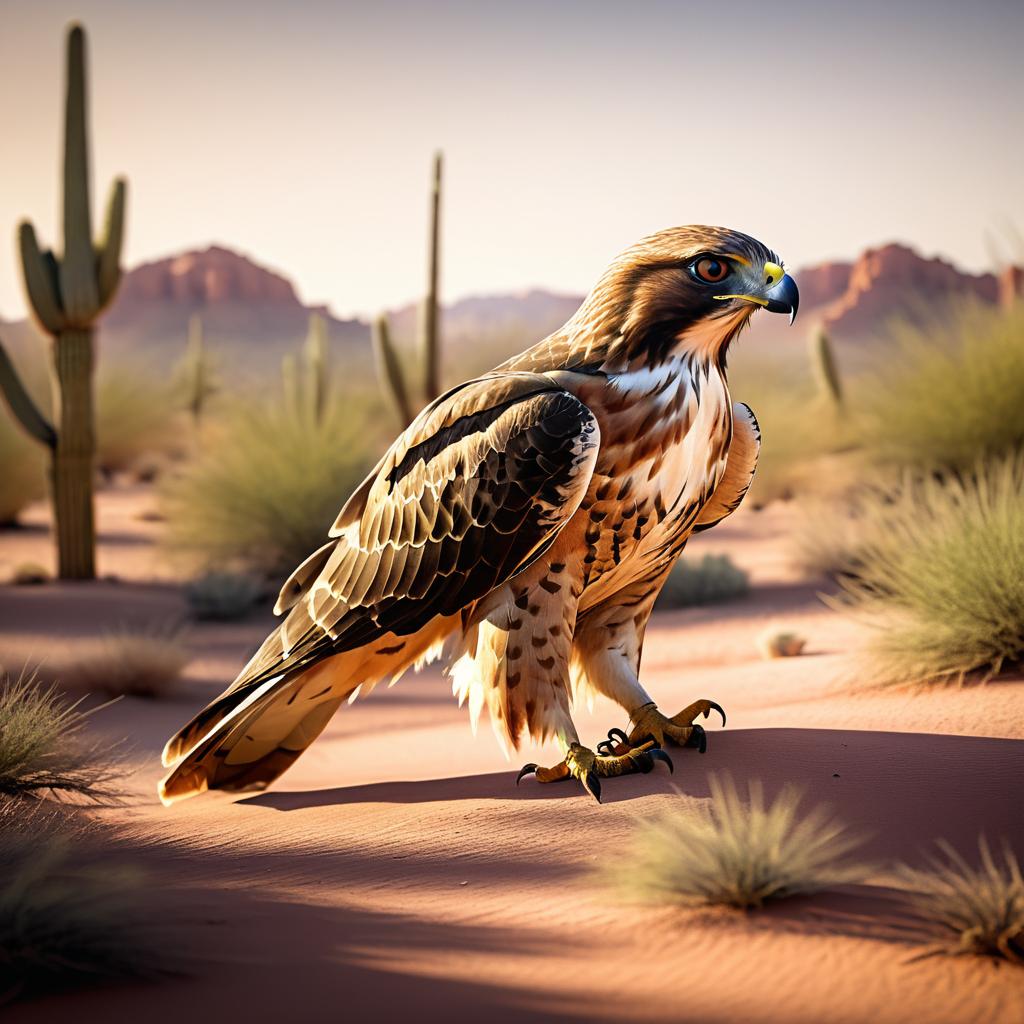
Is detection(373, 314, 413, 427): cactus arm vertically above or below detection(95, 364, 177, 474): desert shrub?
above

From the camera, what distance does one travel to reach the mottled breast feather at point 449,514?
377 centimetres

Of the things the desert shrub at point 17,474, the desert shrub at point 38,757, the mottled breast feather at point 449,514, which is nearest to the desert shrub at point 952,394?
the mottled breast feather at point 449,514

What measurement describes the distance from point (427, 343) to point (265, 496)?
382cm

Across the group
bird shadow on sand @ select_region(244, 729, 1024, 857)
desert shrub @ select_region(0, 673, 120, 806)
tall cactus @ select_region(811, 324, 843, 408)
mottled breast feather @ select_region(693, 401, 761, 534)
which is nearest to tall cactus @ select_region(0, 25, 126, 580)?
desert shrub @ select_region(0, 673, 120, 806)

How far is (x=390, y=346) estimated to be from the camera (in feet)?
49.0

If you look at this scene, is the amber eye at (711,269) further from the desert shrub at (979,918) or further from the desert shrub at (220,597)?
the desert shrub at (220,597)

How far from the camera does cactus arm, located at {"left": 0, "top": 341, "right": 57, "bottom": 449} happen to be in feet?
37.4

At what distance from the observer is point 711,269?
382 cm

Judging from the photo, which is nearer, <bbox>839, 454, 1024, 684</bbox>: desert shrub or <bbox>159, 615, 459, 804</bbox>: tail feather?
<bbox>159, 615, 459, 804</bbox>: tail feather

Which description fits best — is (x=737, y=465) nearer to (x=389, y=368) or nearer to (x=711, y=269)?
(x=711, y=269)

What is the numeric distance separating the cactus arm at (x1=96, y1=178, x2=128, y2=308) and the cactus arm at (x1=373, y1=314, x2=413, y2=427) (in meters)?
4.08

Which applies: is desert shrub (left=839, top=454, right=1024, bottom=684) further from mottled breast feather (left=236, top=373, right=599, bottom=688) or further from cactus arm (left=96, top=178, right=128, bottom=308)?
cactus arm (left=96, top=178, right=128, bottom=308)

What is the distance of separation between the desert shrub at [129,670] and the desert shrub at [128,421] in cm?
1535

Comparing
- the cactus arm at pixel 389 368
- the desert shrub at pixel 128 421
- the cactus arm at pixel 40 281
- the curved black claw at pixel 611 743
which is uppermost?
the cactus arm at pixel 40 281
